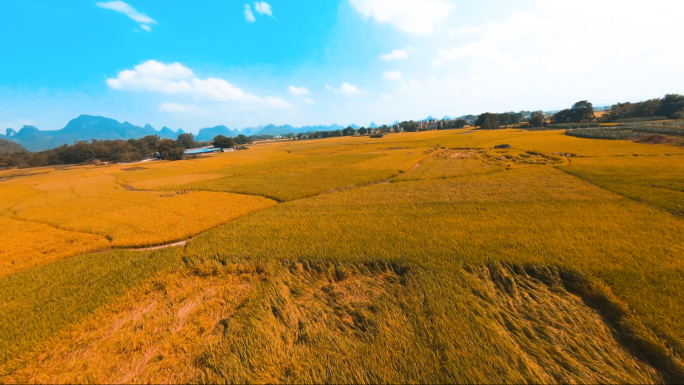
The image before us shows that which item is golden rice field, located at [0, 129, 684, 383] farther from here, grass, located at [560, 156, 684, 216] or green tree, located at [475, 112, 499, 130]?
green tree, located at [475, 112, 499, 130]

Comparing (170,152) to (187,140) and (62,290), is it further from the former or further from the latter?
(62,290)

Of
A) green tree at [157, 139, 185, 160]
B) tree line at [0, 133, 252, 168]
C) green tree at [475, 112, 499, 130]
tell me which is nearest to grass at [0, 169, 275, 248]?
green tree at [157, 139, 185, 160]

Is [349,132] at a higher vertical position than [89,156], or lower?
higher

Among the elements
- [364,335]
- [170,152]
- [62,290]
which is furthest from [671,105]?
[170,152]

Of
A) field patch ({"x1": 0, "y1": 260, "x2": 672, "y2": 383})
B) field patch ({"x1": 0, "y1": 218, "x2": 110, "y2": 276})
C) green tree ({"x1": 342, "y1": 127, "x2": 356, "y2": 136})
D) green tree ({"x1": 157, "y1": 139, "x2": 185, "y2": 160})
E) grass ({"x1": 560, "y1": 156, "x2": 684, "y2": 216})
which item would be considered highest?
green tree ({"x1": 342, "y1": 127, "x2": 356, "y2": 136})

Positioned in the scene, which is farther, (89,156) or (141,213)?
(89,156)

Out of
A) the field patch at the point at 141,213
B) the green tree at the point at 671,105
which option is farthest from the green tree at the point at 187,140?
the green tree at the point at 671,105

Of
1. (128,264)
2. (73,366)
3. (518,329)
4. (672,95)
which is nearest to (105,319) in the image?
(73,366)

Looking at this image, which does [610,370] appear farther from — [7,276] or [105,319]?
[7,276]
